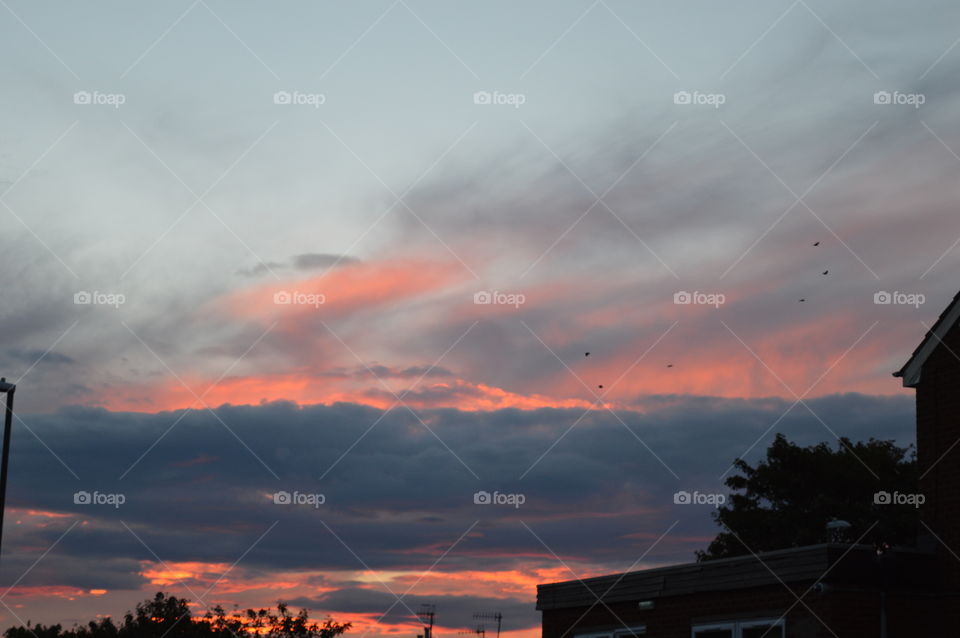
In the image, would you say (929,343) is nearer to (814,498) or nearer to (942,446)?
(942,446)

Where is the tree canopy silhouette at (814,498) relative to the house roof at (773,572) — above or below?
above

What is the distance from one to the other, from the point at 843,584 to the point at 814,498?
37842mm

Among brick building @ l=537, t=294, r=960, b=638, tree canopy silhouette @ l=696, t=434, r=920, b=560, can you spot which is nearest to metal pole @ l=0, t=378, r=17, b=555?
brick building @ l=537, t=294, r=960, b=638

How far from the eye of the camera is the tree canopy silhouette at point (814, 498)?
173 feet

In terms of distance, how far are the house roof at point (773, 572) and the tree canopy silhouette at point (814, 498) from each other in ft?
97.9

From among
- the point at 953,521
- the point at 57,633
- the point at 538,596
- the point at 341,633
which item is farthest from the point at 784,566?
the point at 57,633

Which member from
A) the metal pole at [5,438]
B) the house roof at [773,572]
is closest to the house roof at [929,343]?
the house roof at [773,572]

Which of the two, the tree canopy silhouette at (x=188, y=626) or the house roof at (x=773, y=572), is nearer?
the house roof at (x=773, y=572)

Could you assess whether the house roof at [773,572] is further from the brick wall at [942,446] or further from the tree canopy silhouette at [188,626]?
the tree canopy silhouette at [188,626]

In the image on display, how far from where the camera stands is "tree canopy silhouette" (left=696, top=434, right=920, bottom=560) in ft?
173

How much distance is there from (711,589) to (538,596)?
23.7 feet

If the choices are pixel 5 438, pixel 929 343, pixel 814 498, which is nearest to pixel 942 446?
pixel 929 343

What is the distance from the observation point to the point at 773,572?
782 inches

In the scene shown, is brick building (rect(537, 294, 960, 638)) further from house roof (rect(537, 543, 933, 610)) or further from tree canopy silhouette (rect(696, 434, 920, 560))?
tree canopy silhouette (rect(696, 434, 920, 560))
